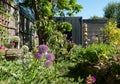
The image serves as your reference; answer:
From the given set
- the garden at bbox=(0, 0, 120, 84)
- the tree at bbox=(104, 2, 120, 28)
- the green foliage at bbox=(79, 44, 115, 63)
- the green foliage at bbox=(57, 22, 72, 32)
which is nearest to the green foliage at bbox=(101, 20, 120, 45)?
the green foliage at bbox=(57, 22, 72, 32)

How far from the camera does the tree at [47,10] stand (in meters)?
15.8

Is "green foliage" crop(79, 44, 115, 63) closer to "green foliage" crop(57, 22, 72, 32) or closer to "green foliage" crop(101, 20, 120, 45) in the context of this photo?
"green foliage" crop(57, 22, 72, 32)

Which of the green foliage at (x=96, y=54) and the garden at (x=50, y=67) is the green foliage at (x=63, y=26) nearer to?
the garden at (x=50, y=67)

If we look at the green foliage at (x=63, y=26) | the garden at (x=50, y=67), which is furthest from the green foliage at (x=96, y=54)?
the green foliage at (x=63, y=26)

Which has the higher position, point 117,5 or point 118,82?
point 117,5

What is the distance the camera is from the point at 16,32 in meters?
13.5

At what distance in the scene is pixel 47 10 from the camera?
1614 cm

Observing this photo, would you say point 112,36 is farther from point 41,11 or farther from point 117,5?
point 117,5

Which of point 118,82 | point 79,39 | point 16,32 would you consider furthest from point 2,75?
point 79,39

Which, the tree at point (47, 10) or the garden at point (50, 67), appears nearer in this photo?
the garden at point (50, 67)

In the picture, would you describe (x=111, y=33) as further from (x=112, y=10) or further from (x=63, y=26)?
(x=112, y=10)

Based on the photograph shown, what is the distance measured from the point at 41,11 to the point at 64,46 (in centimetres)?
465

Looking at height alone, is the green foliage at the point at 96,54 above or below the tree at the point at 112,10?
below

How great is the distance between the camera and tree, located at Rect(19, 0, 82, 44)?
1577 centimetres
